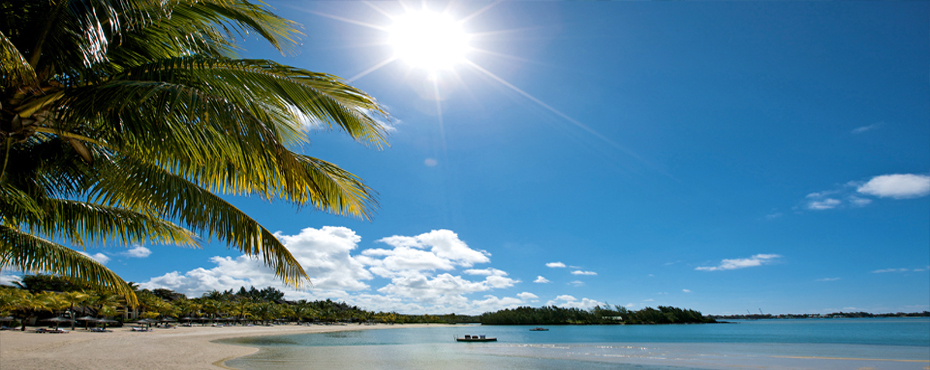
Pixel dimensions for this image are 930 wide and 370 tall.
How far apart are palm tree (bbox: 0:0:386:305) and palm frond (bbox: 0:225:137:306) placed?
0.7 inches

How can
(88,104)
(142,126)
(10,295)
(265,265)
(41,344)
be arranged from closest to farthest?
(88,104) < (142,126) < (265,265) < (41,344) < (10,295)

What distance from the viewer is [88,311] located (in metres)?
34.3

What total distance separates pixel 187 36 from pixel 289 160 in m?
2.31

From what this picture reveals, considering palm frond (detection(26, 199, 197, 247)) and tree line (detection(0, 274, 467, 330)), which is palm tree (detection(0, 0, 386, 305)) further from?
tree line (detection(0, 274, 467, 330))

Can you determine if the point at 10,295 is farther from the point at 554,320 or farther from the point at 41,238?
the point at 554,320

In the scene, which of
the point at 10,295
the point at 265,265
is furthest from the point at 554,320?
the point at 265,265

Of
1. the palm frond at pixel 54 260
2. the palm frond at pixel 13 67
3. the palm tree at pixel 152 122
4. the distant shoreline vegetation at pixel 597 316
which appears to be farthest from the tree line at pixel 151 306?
Answer: the distant shoreline vegetation at pixel 597 316

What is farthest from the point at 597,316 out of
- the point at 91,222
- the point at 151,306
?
the point at 91,222

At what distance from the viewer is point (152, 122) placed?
314 centimetres

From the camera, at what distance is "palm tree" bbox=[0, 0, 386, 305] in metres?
2.75

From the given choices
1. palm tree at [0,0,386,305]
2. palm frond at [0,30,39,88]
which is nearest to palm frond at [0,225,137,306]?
palm tree at [0,0,386,305]

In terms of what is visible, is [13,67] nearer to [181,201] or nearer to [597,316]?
[181,201]

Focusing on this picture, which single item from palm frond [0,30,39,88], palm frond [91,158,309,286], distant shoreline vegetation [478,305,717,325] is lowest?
distant shoreline vegetation [478,305,717,325]

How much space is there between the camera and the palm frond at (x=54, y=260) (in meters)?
4.98
